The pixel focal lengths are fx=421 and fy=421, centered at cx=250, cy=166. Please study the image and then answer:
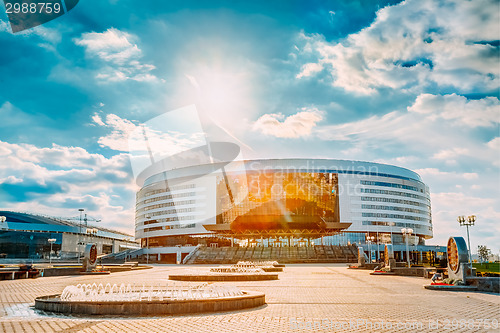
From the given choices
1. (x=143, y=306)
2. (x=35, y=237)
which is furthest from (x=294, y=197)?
(x=143, y=306)

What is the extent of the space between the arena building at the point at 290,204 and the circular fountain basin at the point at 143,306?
84802 millimetres

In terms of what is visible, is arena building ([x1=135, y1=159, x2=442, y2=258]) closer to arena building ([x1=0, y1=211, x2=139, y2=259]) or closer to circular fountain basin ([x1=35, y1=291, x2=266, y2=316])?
arena building ([x1=0, y1=211, x2=139, y2=259])

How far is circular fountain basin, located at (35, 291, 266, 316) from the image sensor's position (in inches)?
→ 474

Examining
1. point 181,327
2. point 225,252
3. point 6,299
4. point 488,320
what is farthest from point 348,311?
point 225,252

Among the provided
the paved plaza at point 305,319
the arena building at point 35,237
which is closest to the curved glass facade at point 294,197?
the arena building at point 35,237

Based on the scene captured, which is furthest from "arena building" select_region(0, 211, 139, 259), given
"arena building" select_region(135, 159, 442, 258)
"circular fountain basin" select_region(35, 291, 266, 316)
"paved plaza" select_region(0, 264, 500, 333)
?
"paved plaza" select_region(0, 264, 500, 333)

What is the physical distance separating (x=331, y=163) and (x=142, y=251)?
5297 centimetres

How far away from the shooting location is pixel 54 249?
297 ft

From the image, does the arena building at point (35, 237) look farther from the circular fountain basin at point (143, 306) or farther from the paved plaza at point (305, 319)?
the paved plaza at point (305, 319)

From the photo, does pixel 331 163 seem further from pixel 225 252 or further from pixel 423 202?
pixel 225 252

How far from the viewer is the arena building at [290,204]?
3964 inches

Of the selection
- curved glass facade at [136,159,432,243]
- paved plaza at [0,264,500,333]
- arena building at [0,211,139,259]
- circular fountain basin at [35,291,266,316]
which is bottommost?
paved plaza at [0,264,500,333]

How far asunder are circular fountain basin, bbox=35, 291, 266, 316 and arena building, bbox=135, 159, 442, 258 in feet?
278

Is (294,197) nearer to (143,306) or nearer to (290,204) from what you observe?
(290,204)
